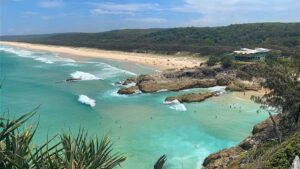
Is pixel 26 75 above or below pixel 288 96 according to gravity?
below

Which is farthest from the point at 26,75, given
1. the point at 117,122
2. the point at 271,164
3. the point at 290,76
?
the point at 271,164

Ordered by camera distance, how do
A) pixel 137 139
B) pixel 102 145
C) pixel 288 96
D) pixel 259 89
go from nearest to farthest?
pixel 102 145, pixel 288 96, pixel 137 139, pixel 259 89

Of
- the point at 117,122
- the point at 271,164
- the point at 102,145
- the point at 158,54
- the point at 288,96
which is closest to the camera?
the point at 102,145

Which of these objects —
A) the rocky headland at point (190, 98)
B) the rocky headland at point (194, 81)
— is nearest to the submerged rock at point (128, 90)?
the rocky headland at point (194, 81)

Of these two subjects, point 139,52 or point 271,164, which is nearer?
point 271,164

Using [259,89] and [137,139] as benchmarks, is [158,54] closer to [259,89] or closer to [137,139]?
[259,89]

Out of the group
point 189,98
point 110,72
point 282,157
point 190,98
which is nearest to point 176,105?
point 189,98

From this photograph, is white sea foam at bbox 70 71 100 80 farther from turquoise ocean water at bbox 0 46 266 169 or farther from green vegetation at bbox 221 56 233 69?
green vegetation at bbox 221 56 233 69

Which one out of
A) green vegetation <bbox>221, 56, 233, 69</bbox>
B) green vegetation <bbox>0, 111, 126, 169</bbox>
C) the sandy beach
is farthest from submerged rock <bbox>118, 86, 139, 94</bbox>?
green vegetation <bbox>0, 111, 126, 169</bbox>

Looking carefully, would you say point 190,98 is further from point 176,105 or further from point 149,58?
point 149,58
